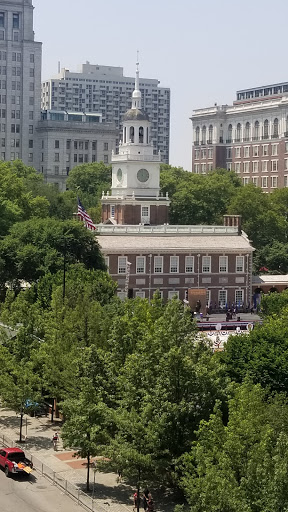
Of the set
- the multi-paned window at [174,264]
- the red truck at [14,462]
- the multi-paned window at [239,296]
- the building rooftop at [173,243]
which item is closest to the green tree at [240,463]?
the red truck at [14,462]

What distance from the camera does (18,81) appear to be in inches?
7702

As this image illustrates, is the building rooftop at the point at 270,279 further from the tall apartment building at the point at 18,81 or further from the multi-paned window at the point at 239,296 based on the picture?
the tall apartment building at the point at 18,81

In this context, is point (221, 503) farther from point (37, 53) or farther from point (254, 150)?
point (37, 53)

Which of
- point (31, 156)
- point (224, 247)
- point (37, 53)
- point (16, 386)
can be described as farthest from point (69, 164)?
point (16, 386)

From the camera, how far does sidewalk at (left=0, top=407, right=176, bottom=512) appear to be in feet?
149

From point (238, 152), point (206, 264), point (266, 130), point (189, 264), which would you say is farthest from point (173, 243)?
point (238, 152)

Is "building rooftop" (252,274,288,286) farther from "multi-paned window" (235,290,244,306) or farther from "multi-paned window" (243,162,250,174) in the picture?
"multi-paned window" (243,162,250,174)

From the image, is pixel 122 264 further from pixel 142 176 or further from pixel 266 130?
pixel 266 130

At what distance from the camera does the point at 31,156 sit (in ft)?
650

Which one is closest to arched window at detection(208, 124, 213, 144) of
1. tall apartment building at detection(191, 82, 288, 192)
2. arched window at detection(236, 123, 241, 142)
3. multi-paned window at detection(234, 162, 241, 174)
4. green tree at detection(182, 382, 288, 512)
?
tall apartment building at detection(191, 82, 288, 192)

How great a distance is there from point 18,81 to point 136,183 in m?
87.3

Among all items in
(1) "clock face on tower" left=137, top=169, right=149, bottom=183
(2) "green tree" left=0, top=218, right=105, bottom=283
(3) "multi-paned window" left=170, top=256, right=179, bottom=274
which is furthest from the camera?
(1) "clock face on tower" left=137, top=169, right=149, bottom=183

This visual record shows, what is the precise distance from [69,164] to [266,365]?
481ft

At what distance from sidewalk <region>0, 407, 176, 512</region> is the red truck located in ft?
3.91
